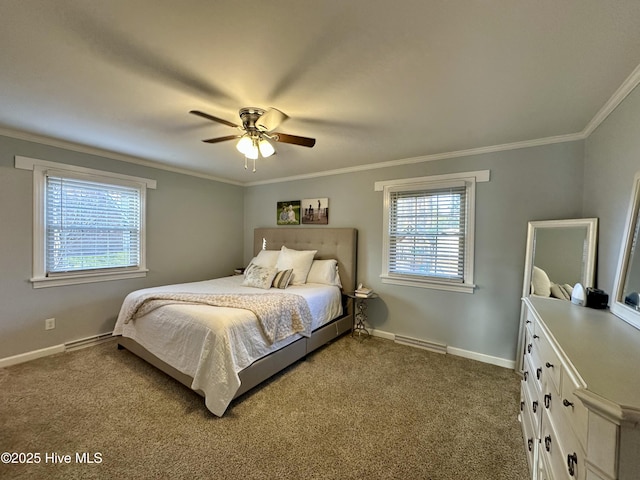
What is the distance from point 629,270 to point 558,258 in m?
0.99

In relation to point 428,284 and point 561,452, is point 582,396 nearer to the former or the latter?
point 561,452

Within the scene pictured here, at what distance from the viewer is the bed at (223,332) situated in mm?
2059

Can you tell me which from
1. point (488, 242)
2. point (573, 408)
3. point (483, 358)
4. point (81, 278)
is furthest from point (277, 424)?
point (81, 278)

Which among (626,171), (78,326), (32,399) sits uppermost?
(626,171)

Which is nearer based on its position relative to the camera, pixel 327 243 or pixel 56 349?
pixel 56 349

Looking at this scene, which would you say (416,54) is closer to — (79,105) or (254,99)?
(254,99)

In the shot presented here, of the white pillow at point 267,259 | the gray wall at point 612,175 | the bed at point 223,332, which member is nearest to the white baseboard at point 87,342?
the bed at point 223,332

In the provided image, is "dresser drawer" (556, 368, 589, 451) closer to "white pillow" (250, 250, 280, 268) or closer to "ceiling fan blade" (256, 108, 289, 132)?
"ceiling fan blade" (256, 108, 289, 132)

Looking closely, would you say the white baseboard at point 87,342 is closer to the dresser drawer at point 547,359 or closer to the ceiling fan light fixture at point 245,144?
the ceiling fan light fixture at point 245,144

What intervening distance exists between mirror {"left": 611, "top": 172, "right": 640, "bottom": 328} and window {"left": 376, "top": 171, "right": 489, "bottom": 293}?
54.9 inches

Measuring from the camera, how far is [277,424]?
6.39 ft

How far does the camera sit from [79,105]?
2104mm

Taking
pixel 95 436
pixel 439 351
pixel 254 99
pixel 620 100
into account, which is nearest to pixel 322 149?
pixel 254 99

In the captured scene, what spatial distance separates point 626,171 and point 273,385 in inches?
122
